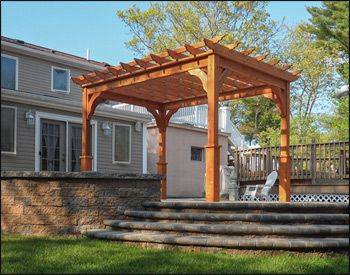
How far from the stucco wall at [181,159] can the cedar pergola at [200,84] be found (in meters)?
4.24

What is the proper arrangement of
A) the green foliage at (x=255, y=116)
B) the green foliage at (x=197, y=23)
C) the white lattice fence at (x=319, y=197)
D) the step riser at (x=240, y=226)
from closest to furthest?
the step riser at (x=240, y=226) < the white lattice fence at (x=319, y=197) < the green foliage at (x=197, y=23) < the green foliage at (x=255, y=116)

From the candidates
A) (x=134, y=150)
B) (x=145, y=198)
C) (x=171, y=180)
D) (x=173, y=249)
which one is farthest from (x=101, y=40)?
(x=173, y=249)

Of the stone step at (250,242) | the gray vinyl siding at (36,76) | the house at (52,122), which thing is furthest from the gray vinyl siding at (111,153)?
the stone step at (250,242)

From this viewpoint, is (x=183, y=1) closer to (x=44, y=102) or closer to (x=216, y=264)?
(x=44, y=102)

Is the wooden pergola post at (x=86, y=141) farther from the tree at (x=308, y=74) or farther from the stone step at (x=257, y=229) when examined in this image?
the tree at (x=308, y=74)

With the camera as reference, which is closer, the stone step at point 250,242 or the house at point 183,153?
the stone step at point 250,242

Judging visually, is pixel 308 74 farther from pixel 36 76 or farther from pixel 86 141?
pixel 86 141

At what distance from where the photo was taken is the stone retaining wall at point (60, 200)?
648cm

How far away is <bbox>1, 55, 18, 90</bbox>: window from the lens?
44.2 ft

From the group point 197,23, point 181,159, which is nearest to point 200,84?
point 181,159

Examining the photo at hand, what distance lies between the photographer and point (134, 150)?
1453 cm

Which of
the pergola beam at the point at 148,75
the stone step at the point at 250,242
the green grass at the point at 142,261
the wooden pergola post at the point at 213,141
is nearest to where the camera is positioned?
the green grass at the point at 142,261

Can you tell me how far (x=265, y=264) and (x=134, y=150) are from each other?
33.8 ft

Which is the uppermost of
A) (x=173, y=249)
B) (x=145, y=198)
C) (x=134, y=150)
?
(x=134, y=150)
